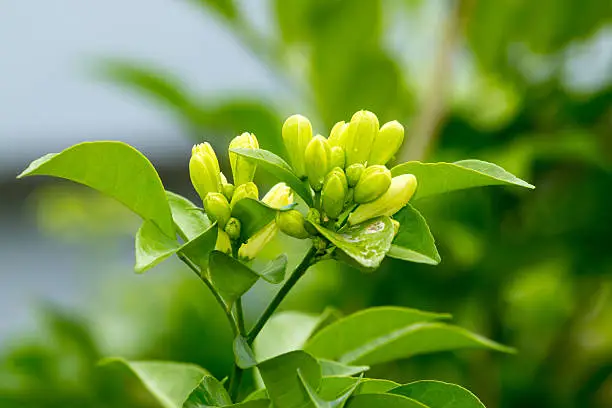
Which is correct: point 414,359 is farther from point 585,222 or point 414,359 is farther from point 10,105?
point 10,105

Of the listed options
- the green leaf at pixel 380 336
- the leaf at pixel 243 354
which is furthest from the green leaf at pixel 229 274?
the green leaf at pixel 380 336

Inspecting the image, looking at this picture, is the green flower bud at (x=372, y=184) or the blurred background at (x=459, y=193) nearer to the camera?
the green flower bud at (x=372, y=184)

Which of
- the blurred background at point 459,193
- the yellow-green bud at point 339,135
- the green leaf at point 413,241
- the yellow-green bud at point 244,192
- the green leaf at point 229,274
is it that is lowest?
the blurred background at point 459,193

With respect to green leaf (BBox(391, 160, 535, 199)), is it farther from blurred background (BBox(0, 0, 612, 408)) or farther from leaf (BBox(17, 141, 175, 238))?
blurred background (BBox(0, 0, 612, 408))

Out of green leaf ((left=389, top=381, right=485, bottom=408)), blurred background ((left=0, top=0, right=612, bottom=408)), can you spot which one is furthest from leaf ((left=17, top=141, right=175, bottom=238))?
blurred background ((left=0, top=0, right=612, bottom=408))

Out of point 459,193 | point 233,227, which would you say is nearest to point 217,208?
point 233,227

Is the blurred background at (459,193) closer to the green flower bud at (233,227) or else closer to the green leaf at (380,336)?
the green leaf at (380,336)
